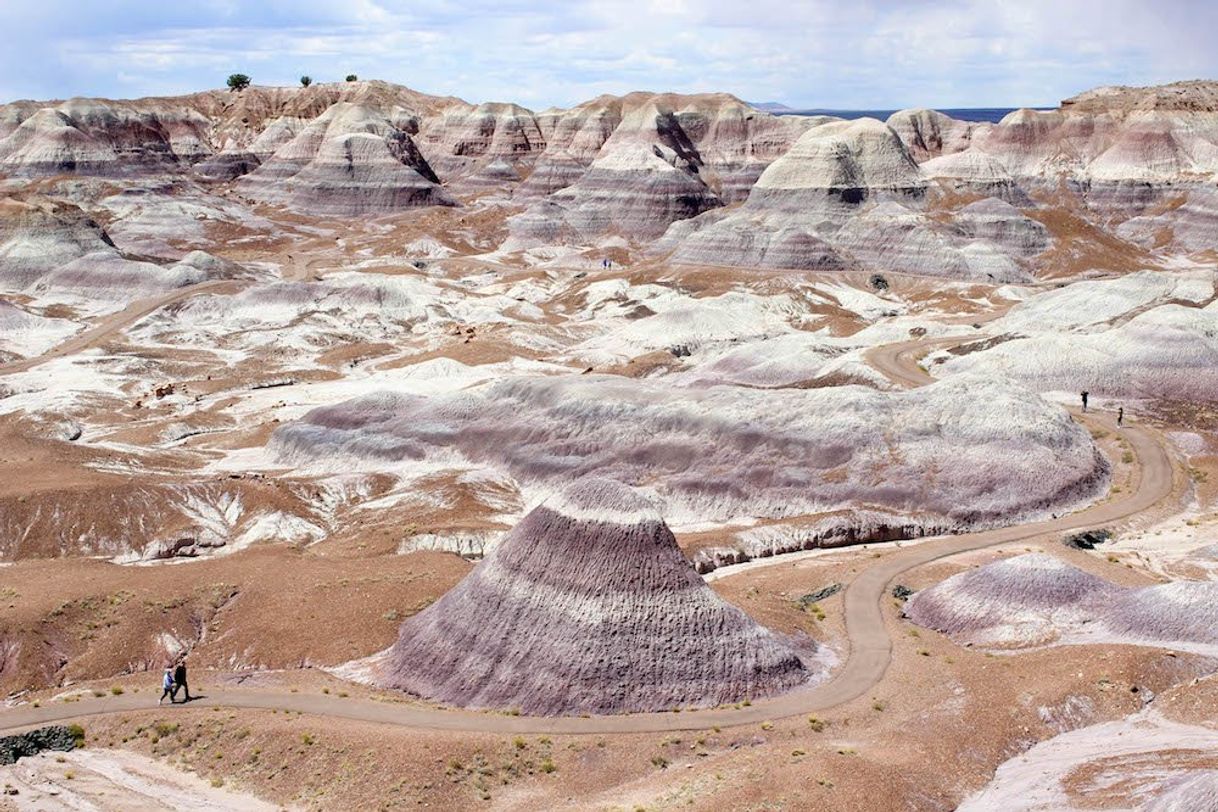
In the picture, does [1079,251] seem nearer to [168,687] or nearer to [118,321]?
[118,321]

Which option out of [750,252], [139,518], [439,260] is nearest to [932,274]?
[750,252]

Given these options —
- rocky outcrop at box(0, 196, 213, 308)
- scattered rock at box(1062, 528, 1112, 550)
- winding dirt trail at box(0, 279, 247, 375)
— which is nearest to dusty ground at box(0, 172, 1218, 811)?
scattered rock at box(1062, 528, 1112, 550)

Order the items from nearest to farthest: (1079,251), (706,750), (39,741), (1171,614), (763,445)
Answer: (706,750) < (39,741) < (1171,614) < (763,445) < (1079,251)

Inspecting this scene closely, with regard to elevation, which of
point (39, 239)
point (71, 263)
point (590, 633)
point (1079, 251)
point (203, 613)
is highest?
point (39, 239)

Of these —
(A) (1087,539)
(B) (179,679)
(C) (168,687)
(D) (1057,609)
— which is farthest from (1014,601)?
(C) (168,687)

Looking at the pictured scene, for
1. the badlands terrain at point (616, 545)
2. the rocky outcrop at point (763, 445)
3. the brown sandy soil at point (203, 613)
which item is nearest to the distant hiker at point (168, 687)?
the badlands terrain at point (616, 545)
